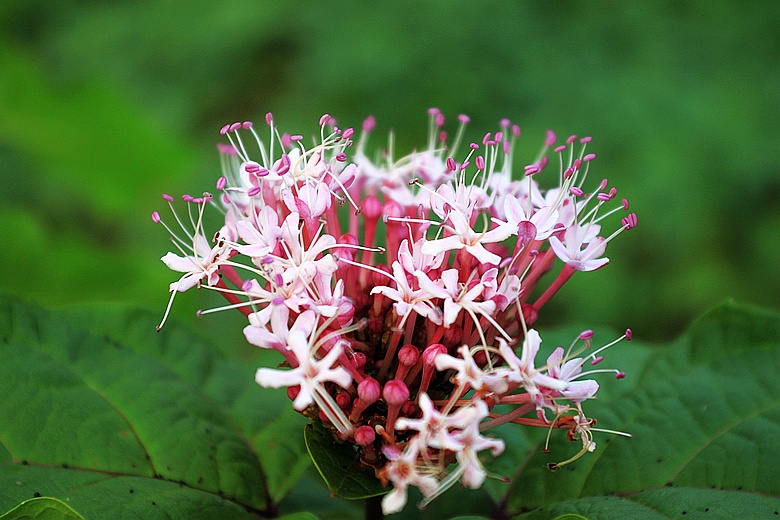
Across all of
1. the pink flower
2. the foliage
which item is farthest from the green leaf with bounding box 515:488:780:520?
the pink flower

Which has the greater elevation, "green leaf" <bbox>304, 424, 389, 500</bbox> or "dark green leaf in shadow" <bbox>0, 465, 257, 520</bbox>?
"green leaf" <bbox>304, 424, 389, 500</bbox>

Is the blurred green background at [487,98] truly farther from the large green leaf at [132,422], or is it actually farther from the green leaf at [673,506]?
the green leaf at [673,506]

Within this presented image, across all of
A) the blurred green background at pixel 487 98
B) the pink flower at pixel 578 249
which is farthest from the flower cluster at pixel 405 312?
the blurred green background at pixel 487 98

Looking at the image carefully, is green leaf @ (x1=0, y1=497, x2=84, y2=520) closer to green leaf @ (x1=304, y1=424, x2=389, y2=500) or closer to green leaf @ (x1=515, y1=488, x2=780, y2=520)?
green leaf @ (x1=304, y1=424, x2=389, y2=500)

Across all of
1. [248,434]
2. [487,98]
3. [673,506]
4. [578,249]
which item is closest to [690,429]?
[673,506]

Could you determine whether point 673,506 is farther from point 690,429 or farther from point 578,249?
point 578,249

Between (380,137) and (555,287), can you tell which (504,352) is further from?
(380,137)

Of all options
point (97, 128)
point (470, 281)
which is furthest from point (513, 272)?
point (97, 128)
